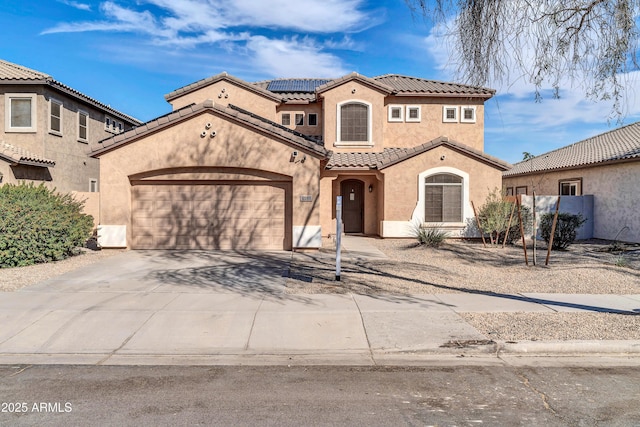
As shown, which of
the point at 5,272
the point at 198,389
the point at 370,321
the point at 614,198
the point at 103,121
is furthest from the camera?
the point at 103,121

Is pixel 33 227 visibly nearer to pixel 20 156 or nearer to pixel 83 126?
pixel 20 156

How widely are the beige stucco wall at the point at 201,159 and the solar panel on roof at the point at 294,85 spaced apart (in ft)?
29.9

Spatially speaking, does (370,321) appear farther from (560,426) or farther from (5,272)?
(5,272)

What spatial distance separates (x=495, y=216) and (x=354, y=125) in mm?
7927

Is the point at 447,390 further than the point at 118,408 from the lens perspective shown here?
Yes

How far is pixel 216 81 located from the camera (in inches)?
872

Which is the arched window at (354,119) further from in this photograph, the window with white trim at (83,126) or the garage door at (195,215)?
the window with white trim at (83,126)

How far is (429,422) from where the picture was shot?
14.2 feet

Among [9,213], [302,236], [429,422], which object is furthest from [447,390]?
[9,213]

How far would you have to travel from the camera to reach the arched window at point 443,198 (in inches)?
765

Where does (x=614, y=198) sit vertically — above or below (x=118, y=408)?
above

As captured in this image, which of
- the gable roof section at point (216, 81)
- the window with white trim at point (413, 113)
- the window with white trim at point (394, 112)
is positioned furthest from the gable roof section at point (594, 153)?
the gable roof section at point (216, 81)

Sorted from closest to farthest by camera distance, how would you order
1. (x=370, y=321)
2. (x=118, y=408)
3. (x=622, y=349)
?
1. (x=118, y=408)
2. (x=622, y=349)
3. (x=370, y=321)

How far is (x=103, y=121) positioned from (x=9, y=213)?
15.5 meters
